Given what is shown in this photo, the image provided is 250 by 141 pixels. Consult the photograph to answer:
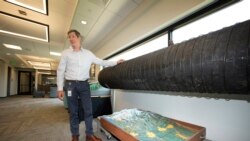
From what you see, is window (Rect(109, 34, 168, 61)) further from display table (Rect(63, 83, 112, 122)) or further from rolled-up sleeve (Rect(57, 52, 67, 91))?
rolled-up sleeve (Rect(57, 52, 67, 91))

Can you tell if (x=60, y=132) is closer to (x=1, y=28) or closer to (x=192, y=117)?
(x=192, y=117)

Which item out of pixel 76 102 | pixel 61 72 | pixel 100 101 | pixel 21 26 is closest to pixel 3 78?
pixel 21 26

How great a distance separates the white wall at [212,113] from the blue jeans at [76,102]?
43.7 inches

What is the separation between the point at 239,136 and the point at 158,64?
1.01 metres

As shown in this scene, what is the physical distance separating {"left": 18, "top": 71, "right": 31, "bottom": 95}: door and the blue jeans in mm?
13993

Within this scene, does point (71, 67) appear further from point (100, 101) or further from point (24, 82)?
point (24, 82)

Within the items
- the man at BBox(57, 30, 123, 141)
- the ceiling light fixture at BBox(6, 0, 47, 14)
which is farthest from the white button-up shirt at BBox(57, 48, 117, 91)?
the ceiling light fixture at BBox(6, 0, 47, 14)

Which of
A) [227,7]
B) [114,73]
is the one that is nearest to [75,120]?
[114,73]

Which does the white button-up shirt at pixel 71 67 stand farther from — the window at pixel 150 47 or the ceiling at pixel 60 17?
the window at pixel 150 47

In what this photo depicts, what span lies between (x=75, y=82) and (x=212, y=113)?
5.43ft

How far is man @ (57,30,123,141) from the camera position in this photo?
1.73 m

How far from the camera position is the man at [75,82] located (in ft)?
5.67

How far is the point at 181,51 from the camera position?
4.04 ft

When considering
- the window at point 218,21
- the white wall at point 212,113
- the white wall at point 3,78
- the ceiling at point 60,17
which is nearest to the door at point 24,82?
the white wall at point 3,78
